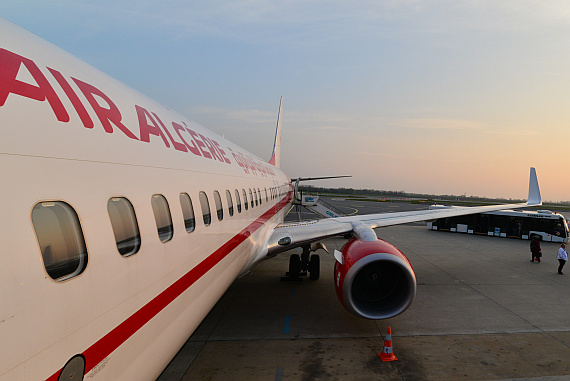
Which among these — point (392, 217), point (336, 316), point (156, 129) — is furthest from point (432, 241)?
point (156, 129)

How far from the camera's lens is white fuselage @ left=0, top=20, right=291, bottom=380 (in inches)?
67.5

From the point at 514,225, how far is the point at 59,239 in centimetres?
2704

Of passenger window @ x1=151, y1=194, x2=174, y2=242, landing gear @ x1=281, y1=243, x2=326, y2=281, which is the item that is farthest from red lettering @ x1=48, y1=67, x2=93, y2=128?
landing gear @ x1=281, y1=243, x2=326, y2=281

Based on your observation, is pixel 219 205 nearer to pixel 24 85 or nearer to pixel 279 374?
pixel 279 374

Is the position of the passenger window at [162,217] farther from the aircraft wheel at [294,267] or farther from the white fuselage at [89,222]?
the aircraft wheel at [294,267]

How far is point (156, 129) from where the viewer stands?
3.80 metres

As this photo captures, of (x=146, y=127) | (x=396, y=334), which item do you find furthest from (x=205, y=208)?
(x=396, y=334)

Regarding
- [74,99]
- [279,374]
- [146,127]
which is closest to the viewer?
[74,99]

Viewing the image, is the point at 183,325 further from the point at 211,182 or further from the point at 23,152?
the point at 23,152

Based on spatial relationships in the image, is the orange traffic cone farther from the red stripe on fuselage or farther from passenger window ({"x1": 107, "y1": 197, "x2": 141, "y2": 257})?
passenger window ({"x1": 107, "y1": 197, "x2": 141, "y2": 257})

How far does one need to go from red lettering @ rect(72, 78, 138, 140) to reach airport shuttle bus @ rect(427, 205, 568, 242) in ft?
66.9

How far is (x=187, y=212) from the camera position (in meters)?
3.94

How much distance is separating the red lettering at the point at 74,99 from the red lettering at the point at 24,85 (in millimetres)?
156

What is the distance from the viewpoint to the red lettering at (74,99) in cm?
243
